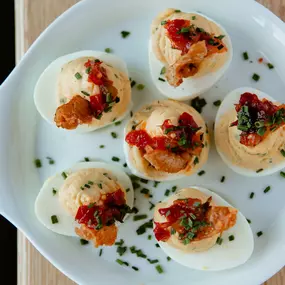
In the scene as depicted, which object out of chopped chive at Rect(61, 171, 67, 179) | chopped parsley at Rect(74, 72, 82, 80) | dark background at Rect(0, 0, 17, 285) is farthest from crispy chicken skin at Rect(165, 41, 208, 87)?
dark background at Rect(0, 0, 17, 285)

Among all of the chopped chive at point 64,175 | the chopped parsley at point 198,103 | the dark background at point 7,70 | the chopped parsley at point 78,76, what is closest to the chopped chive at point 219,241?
the chopped parsley at point 198,103

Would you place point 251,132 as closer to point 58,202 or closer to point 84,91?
point 84,91

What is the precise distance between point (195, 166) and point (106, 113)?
41cm

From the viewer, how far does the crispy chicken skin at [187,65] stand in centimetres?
205

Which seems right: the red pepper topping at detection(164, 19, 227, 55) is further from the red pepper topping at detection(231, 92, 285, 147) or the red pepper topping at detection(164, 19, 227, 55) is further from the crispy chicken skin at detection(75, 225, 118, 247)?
the crispy chicken skin at detection(75, 225, 118, 247)

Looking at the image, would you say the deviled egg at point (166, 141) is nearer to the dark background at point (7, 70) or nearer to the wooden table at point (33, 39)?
the wooden table at point (33, 39)

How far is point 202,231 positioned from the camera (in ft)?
6.77

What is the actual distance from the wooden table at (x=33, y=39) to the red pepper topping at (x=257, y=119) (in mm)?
511

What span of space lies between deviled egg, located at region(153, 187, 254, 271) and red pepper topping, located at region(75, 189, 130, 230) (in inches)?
6.4

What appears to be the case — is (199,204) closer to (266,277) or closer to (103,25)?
(266,277)

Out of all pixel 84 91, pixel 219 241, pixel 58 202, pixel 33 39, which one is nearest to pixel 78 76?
pixel 84 91

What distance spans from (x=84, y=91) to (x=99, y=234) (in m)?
0.55

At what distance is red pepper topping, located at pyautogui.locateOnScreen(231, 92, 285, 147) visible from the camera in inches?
79.9

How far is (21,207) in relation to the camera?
2.29 m
